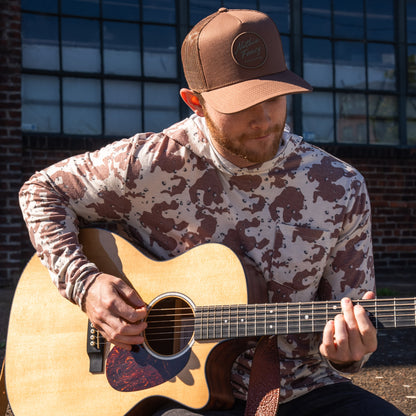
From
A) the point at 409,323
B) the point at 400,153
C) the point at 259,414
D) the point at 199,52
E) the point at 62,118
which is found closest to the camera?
the point at 409,323

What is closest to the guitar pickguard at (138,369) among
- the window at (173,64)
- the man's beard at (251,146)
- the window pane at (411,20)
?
the man's beard at (251,146)

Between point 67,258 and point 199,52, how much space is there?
0.83m

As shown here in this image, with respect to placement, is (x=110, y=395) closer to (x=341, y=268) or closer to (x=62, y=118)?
(x=341, y=268)

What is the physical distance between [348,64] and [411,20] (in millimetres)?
1074

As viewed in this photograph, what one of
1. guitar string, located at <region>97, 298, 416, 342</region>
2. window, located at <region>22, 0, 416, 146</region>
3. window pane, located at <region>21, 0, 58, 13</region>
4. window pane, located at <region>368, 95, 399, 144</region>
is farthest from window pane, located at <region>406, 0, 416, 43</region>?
guitar string, located at <region>97, 298, 416, 342</region>

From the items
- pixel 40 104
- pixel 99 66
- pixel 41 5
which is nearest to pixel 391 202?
pixel 99 66

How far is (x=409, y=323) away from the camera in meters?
1.67

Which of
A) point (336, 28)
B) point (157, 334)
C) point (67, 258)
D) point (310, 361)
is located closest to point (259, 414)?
point (310, 361)

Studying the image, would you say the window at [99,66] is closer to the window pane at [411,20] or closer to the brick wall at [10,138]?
the brick wall at [10,138]

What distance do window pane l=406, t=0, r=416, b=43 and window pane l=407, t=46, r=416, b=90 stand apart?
126 millimetres

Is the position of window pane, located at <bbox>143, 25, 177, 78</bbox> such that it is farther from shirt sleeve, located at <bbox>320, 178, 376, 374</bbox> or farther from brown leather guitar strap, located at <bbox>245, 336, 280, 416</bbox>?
brown leather guitar strap, located at <bbox>245, 336, 280, 416</bbox>

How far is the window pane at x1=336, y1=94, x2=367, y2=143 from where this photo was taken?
7.23 meters

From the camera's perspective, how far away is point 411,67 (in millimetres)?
7504

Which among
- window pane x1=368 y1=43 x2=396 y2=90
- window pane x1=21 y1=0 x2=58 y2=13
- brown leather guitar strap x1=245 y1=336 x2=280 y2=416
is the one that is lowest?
brown leather guitar strap x1=245 y1=336 x2=280 y2=416
